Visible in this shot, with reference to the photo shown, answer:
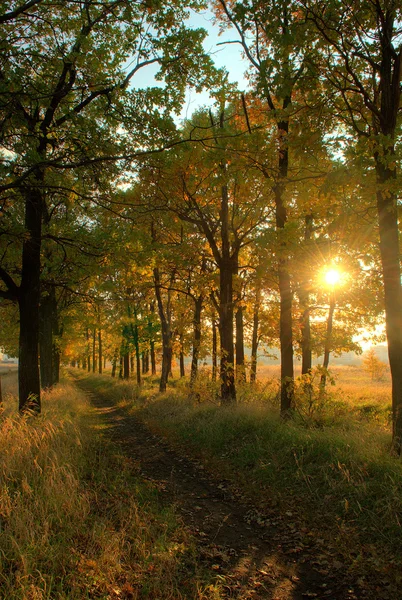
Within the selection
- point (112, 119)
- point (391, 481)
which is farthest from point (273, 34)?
point (391, 481)

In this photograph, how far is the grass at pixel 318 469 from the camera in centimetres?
466

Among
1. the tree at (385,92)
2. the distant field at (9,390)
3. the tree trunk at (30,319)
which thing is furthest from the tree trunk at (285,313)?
the distant field at (9,390)

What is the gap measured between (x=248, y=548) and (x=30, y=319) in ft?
23.7

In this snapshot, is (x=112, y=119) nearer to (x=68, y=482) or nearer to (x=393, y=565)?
(x=68, y=482)

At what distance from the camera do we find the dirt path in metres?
3.87

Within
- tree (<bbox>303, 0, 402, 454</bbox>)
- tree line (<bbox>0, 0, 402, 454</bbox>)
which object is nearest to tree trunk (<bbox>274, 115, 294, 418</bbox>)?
tree line (<bbox>0, 0, 402, 454</bbox>)

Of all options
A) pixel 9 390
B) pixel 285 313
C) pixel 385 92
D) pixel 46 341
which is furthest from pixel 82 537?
pixel 9 390

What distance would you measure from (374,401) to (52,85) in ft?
60.0

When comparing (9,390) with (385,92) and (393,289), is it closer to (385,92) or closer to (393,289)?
(393,289)

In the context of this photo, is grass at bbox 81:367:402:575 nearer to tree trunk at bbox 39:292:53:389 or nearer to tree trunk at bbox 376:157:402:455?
tree trunk at bbox 376:157:402:455

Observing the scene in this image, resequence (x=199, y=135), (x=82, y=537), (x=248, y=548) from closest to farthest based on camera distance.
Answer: (x=82, y=537)
(x=248, y=548)
(x=199, y=135)

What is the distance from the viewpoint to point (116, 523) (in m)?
4.75

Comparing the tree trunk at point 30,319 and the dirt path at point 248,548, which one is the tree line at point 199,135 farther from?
the dirt path at point 248,548

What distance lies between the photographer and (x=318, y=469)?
6.31 meters
